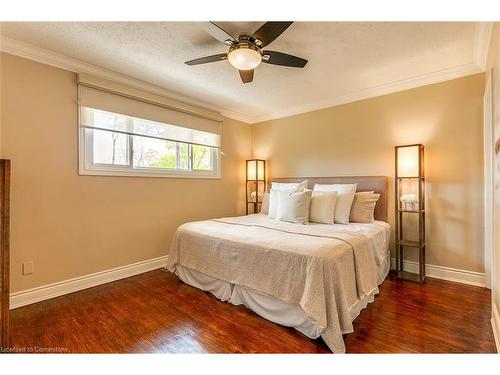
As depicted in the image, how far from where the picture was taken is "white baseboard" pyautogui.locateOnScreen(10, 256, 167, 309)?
2.24 metres

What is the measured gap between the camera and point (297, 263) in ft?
5.89

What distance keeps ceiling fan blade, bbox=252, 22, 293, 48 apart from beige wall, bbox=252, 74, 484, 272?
2.13m

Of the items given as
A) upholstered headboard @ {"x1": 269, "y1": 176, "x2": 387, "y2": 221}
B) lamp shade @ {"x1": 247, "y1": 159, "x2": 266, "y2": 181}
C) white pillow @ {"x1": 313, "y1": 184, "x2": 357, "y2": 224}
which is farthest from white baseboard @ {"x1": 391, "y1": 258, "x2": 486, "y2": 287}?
lamp shade @ {"x1": 247, "y1": 159, "x2": 266, "y2": 181}

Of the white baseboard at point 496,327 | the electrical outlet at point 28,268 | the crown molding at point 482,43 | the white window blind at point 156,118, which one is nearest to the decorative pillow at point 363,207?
the white baseboard at point 496,327

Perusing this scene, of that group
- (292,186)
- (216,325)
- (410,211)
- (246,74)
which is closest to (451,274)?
(410,211)

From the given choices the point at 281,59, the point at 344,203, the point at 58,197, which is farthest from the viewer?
the point at 344,203

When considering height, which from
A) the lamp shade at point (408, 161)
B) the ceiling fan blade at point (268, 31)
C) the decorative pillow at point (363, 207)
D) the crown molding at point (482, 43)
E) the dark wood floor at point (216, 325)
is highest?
the crown molding at point (482, 43)

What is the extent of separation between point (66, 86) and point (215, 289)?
8.43 feet

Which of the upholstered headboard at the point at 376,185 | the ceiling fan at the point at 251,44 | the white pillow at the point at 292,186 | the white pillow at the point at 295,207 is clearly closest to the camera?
the ceiling fan at the point at 251,44

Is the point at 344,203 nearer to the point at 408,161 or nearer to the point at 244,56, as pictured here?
the point at 408,161

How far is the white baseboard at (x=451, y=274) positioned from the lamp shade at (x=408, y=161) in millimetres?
1101

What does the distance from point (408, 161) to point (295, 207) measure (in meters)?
1.47

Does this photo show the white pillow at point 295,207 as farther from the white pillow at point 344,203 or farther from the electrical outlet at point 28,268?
the electrical outlet at point 28,268

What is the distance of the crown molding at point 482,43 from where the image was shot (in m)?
1.95
